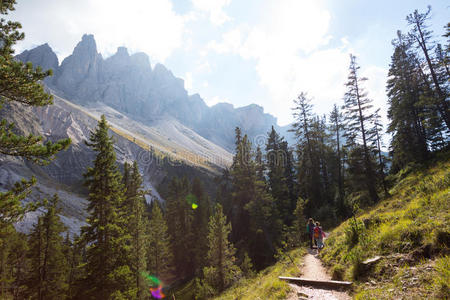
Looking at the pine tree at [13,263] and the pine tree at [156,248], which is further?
the pine tree at [156,248]

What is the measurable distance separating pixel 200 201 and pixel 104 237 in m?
26.7

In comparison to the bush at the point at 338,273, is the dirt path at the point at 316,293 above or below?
below

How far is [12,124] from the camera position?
8.18 m

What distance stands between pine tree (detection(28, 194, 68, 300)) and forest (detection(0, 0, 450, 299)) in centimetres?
11

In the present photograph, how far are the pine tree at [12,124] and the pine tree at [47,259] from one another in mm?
15259

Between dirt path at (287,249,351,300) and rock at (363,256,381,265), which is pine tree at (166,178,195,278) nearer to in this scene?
dirt path at (287,249,351,300)

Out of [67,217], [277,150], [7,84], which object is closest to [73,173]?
[67,217]

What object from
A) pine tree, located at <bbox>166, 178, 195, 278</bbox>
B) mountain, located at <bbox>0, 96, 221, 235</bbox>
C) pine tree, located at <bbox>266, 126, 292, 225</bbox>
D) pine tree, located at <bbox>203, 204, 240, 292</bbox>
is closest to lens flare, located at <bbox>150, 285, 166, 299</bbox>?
pine tree, located at <bbox>166, 178, 195, 278</bbox>

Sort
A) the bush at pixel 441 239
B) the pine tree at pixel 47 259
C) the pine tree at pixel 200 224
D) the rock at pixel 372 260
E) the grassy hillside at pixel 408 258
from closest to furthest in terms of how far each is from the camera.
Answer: the grassy hillside at pixel 408 258 → the bush at pixel 441 239 → the rock at pixel 372 260 → the pine tree at pixel 47 259 → the pine tree at pixel 200 224

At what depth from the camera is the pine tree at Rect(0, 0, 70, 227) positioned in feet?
25.2

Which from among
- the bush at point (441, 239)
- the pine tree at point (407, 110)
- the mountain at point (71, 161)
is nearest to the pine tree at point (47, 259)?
the bush at point (441, 239)

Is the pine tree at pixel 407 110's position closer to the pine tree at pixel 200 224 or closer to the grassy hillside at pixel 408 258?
the grassy hillside at pixel 408 258

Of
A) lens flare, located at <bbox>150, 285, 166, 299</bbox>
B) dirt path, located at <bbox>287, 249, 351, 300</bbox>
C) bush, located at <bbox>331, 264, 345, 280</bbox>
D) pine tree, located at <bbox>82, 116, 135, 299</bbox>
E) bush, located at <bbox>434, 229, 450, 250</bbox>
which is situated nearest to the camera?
bush, located at <bbox>434, 229, 450, 250</bbox>

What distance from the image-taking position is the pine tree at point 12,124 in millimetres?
7676
